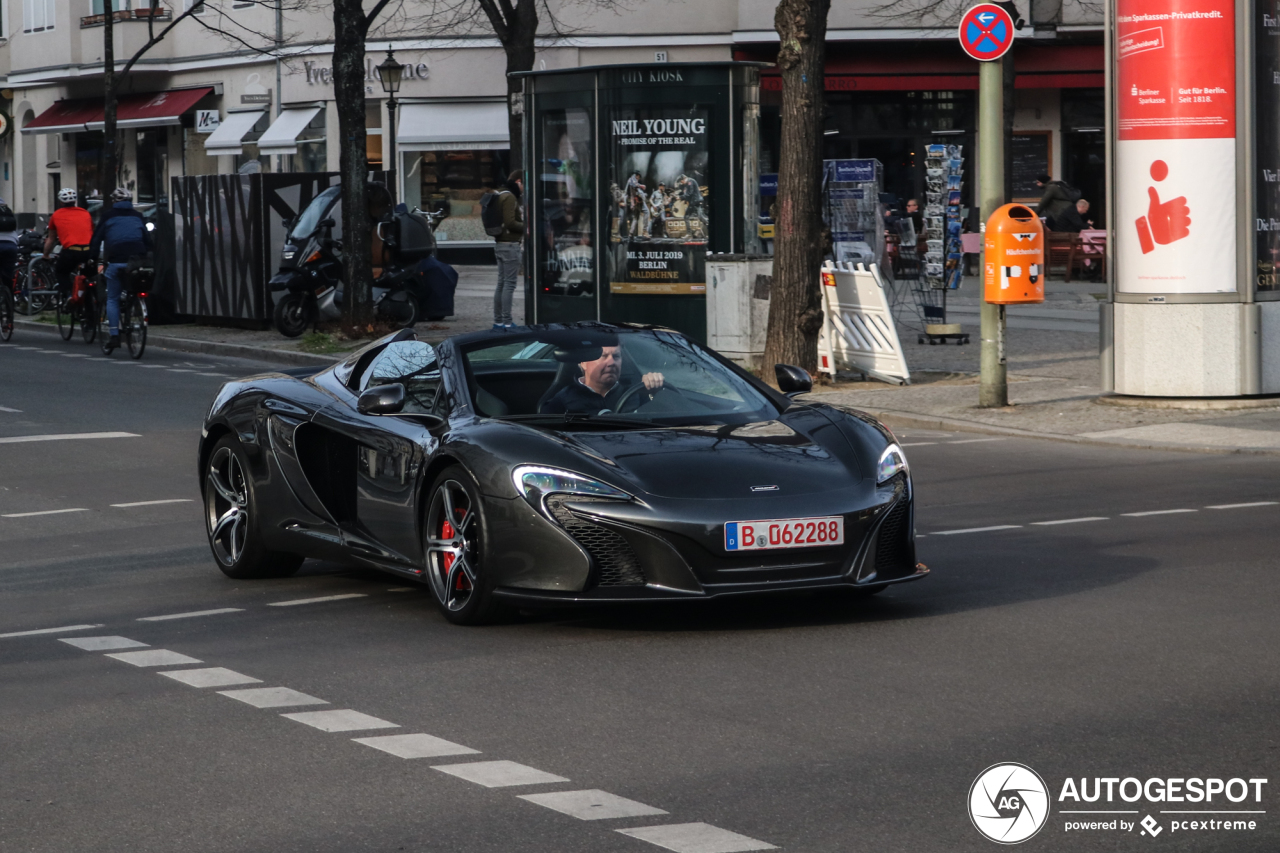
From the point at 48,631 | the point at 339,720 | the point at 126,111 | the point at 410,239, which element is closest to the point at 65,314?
the point at 410,239

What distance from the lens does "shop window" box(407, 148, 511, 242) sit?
45375mm

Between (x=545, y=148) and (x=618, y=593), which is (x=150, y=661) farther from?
(x=545, y=148)

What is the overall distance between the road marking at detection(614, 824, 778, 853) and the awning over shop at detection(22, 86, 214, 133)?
147 feet

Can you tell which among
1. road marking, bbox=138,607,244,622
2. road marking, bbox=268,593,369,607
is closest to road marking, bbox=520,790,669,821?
road marking, bbox=138,607,244,622

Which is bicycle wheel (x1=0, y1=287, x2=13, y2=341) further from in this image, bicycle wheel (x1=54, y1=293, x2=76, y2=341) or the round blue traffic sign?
the round blue traffic sign

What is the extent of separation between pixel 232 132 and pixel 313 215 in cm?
2367

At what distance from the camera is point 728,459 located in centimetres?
796

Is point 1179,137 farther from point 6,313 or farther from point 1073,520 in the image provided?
point 6,313

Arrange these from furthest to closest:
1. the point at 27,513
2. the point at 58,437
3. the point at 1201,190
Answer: the point at 58,437 < the point at 1201,190 < the point at 27,513

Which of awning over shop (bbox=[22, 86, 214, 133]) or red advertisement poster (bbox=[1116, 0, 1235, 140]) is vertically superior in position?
awning over shop (bbox=[22, 86, 214, 133])

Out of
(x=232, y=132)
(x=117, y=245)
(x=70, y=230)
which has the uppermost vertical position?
(x=232, y=132)

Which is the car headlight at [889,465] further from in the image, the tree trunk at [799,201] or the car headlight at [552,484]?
the tree trunk at [799,201]

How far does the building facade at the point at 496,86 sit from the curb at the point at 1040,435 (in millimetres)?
22096

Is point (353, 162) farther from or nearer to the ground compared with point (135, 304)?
farther from the ground
